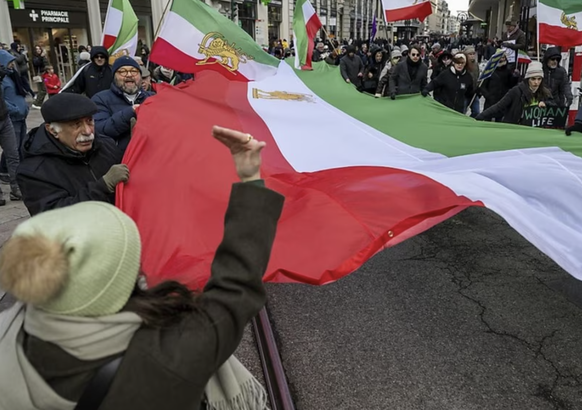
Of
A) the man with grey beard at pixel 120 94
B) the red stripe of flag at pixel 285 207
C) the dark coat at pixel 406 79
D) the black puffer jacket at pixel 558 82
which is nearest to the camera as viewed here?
the red stripe of flag at pixel 285 207

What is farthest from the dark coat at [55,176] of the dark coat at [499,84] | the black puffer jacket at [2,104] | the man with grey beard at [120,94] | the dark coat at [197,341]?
the dark coat at [499,84]

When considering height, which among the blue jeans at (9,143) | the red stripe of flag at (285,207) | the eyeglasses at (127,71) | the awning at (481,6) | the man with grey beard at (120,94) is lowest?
the blue jeans at (9,143)

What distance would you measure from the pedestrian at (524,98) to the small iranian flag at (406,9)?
2829 millimetres

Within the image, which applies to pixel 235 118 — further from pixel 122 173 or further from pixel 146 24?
pixel 146 24

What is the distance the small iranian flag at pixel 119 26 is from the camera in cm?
739

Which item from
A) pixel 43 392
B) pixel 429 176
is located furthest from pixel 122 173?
pixel 43 392

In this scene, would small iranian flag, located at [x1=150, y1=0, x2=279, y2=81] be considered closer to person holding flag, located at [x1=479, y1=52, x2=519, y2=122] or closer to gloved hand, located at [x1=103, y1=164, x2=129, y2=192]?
gloved hand, located at [x1=103, y1=164, x2=129, y2=192]

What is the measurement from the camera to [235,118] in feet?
13.1

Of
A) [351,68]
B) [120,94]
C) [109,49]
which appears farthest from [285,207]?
[351,68]

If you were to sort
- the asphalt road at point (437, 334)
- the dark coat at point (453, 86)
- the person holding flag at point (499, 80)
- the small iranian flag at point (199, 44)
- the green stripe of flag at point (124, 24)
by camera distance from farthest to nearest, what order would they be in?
the dark coat at point (453, 86) → the person holding flag at point (499, 80) → the green stripe of flag at point (124, 24) → the small iranian flag at point (199, 44) → the asphalt road at point (437, 334)

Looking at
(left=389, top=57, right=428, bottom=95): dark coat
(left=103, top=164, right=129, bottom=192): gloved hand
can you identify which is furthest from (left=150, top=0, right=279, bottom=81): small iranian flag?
(left=389, top=57, right=428, bottom=95): dark coat

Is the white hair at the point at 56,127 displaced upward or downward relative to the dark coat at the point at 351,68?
upward

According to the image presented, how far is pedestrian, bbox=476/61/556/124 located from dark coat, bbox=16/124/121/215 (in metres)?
4.63

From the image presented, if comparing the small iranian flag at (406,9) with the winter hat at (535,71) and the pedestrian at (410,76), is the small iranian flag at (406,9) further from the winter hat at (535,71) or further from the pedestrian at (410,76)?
the winter hat at (535,71)
